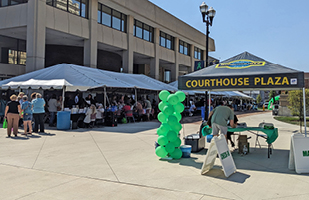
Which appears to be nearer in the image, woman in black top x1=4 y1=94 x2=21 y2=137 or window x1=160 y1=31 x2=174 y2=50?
woman in black top x1=4 y1=94 x2=21 y2=137

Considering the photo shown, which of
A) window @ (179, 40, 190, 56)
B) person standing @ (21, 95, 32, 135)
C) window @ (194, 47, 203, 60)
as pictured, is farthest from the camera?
window @ (194, 47, 203, 60)

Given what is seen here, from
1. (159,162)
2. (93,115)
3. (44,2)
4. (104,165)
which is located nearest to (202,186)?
(159,162)

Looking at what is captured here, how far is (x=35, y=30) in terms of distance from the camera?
20.1 meters

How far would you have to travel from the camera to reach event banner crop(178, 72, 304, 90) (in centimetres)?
688

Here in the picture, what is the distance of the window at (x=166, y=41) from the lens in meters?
35.7

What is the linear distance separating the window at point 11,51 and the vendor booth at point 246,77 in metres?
22.5

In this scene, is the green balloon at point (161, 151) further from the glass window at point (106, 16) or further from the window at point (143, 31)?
the window at point (143, 31)

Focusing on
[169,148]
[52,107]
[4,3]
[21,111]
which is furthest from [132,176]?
[4,3]

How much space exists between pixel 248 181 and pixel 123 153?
3934mm

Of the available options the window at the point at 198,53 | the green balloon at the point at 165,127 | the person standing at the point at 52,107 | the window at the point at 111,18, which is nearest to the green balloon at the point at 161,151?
the green balloon at the point at 165,127

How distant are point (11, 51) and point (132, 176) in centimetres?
2432

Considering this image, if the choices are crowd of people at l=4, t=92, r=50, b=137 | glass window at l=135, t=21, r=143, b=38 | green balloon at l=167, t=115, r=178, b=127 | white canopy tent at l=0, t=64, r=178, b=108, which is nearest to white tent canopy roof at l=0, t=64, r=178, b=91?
white canopy tent at l=0, t=64, r=178, b=108

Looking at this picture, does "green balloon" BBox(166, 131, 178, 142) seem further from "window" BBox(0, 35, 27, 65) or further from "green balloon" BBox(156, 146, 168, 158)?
"window" BBox(0, 35, 27, 65)

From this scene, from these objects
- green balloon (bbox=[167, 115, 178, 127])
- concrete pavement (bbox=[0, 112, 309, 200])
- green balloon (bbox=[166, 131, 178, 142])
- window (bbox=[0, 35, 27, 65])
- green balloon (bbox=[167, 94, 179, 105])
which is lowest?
concrete pavement (bbox=[0, 112, 309, 200])
